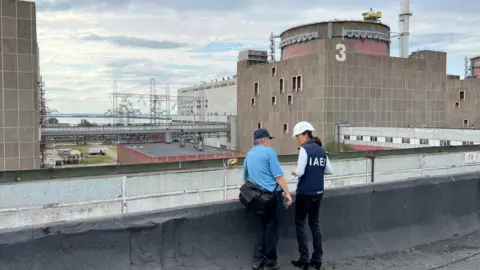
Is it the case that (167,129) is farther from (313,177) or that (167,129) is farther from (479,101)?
(313,177)

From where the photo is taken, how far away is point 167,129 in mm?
63469

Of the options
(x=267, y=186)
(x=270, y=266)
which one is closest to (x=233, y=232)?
(x=270, y=266)

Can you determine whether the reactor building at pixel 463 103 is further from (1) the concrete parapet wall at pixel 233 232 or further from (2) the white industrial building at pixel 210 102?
(1) the concrete parapet wall at pixel 233 232

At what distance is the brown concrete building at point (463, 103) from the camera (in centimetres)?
6272

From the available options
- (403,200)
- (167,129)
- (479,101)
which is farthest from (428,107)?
(403,200)

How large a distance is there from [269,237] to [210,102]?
377 ft

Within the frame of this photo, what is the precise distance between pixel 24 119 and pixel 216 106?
99683mm

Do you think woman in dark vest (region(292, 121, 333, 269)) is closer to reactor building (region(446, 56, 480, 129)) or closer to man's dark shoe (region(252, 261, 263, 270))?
man's dark shoe (region(252, 261, 263, 270))

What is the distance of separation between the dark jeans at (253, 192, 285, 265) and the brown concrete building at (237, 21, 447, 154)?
45.6m

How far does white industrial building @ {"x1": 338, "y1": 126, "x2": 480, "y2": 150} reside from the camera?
1455 inches

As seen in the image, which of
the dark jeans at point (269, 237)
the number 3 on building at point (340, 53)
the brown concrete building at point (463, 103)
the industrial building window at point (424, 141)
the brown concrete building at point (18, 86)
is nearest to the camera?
the dark jeans at point (269, 237)

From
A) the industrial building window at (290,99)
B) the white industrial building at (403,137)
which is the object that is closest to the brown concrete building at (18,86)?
the white industrial building at (403,137)

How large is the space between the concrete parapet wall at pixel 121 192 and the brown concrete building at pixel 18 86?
35.0 ft

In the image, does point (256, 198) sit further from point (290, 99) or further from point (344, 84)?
point (290, 99)
